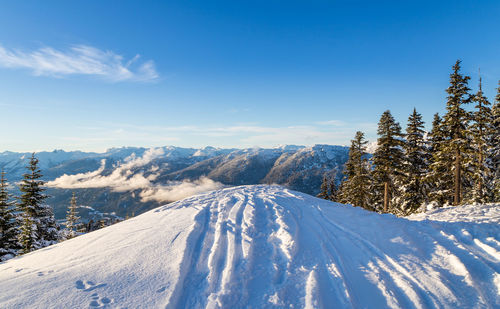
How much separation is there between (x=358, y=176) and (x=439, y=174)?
8682 mm

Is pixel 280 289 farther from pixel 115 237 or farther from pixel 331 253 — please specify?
pixel 115 237

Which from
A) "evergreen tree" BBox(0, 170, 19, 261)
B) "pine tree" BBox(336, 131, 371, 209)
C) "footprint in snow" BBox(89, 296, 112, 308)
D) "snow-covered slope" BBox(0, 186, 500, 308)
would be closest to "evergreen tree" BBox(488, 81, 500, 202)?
"pine tree" BBox(336, 131, 371, 209)

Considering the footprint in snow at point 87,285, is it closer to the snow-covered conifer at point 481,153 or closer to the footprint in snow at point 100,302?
the footprint in snow at point 100,302

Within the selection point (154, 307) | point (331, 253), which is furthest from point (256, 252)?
point (154, 307)

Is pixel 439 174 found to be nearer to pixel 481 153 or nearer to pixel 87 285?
pixel 481 153

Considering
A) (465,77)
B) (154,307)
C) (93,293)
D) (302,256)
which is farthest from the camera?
(465,77)

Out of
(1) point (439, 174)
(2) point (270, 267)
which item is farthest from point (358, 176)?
(2) point (270, 267)

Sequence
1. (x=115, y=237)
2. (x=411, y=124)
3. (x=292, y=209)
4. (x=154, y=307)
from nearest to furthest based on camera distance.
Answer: (x=154, y=307) < (x=115, y=237) < (x=292, y=209) < (x=411, y=124)

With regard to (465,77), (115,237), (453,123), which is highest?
(465,77)

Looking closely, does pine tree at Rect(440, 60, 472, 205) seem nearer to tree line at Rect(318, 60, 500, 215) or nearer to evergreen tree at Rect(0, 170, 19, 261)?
tree line at Rect(318, 60, 500, 215)

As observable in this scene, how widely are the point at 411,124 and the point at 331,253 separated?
978 inches

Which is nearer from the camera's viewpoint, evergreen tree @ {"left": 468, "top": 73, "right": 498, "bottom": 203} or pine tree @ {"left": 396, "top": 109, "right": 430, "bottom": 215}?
evergreen tree @ {"left": 468, "top": 73, "right": 498, "bottom": 203}

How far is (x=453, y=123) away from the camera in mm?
18938

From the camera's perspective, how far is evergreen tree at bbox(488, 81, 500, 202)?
16.9m
